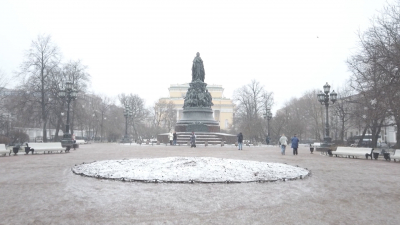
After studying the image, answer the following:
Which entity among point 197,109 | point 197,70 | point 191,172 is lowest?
point 191,172

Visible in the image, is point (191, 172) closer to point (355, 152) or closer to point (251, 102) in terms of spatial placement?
point (355, 152)

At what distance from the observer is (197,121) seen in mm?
40312

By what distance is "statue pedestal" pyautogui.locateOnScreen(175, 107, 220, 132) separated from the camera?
3950 centimetres

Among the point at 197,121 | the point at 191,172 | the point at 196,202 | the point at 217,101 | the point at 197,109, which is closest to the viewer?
the point at 196,202

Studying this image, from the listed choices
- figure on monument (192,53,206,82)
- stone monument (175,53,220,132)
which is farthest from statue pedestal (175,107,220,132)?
figure on monument (192,53,206,82)

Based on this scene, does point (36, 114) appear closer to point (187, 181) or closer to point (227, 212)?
point (187, 181)

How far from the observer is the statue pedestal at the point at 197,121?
39500 millimetres

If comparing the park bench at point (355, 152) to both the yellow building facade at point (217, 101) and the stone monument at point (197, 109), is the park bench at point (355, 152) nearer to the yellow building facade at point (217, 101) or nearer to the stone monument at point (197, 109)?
the stone monument at point (197, 109)

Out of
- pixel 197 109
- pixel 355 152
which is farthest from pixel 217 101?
pixel 355 152

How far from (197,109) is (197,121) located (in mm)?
1868

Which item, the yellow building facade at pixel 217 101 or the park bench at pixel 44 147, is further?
the yellow building facade at pixel 217 101

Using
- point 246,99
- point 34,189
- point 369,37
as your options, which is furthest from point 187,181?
point 246,99

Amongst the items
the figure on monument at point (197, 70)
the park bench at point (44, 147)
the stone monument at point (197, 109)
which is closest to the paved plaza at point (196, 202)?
the park bench at point (44, 147)

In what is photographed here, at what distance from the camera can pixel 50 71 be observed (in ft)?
124
